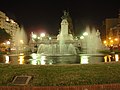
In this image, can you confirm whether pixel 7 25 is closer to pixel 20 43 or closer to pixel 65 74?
pixel 20 43

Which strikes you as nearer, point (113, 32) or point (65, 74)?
point (65, 74)

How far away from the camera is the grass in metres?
12.1

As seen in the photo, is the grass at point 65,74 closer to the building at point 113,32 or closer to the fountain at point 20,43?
the fountain at point 20,43

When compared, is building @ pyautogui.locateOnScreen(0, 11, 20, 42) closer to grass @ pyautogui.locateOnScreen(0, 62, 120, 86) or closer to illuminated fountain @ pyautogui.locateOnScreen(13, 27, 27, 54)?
illuminated fountain @ pyautogui.locateOnScreen(13, 27, 27, 54)

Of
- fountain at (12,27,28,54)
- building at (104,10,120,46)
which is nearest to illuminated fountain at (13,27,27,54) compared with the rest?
fountain at (12,27,28,54)

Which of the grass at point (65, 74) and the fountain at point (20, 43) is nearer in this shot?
the grass at point (65, 74)

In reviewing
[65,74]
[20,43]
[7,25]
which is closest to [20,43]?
[20,43]

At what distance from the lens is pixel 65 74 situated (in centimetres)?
1319

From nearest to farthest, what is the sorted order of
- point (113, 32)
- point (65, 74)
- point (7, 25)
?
point (65, 74)
point (113, 32)
point (7, 25)

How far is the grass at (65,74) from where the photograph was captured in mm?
12133

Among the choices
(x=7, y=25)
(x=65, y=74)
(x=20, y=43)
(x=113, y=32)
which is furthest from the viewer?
(x=7, y=25)

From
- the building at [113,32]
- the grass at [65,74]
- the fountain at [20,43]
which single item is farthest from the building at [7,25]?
the grass at [65,74]

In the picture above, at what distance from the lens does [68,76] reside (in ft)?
42.2

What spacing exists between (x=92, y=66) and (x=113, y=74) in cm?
197
